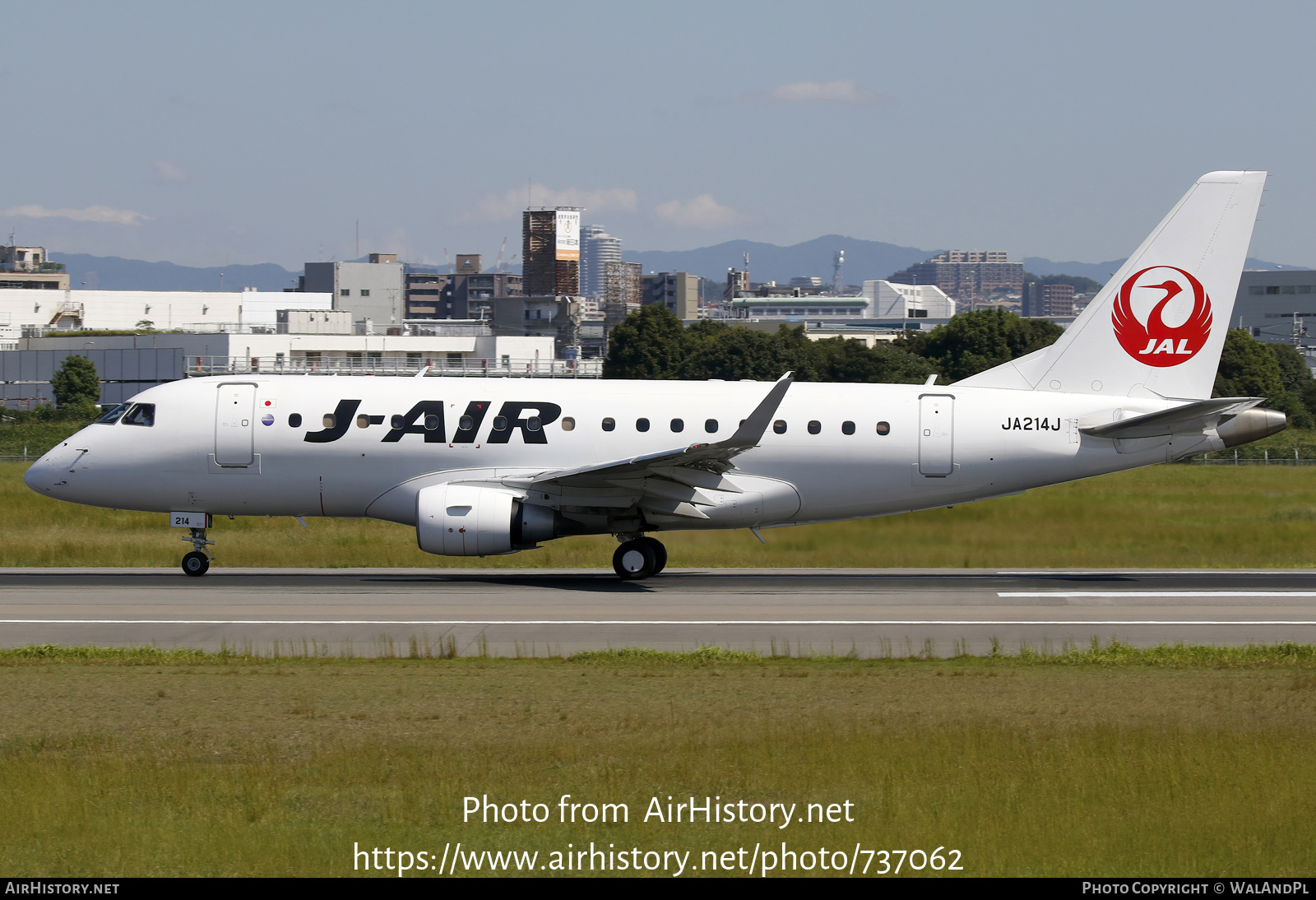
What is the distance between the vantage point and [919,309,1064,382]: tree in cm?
11619

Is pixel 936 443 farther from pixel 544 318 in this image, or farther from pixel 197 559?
pixel 544 318

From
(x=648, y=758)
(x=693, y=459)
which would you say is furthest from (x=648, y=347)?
(x=648, y=758)

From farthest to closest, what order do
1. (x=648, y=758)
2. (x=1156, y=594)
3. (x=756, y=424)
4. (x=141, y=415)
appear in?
1. (x=141, y=415)
2. (x=1156, y=594)
3. (x=756, y=424)
4. (x=648, y=758)

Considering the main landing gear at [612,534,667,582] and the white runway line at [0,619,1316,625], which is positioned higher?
the main landing gear at [612,534,667,582]

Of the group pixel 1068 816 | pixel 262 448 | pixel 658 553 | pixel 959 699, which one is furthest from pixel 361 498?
pixel 1068 816

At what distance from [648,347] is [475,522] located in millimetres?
97570

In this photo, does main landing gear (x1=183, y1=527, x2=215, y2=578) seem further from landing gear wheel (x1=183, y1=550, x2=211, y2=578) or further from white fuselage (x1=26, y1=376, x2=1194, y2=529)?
white fuselage (x1=26, y1=376, x2=1194, y2=529)

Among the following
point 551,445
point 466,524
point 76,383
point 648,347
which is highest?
point 648,347

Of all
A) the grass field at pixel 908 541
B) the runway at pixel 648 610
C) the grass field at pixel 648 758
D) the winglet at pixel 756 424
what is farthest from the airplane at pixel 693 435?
the grass field at pixel 648 758

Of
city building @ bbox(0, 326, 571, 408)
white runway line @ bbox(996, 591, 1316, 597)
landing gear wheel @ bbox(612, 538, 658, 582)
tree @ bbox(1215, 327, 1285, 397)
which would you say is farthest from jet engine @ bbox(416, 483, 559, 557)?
tree @ bbox(1215, 327, 1285, 397)

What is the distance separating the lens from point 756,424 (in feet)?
83.4

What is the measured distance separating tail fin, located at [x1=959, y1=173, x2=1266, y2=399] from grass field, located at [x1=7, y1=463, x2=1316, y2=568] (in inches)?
157

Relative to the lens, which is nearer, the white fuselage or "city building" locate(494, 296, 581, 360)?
the white fuselage

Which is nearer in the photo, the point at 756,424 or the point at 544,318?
the point at 756,424
